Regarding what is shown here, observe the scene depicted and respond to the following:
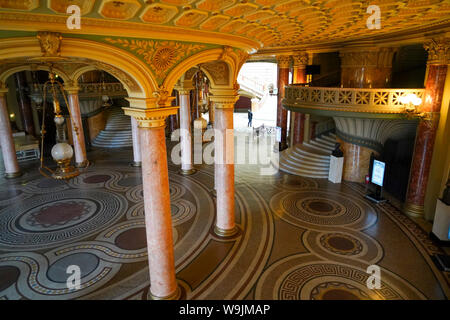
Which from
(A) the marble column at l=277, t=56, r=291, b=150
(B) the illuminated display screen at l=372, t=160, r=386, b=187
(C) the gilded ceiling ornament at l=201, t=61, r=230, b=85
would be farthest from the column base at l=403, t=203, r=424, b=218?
(A) the marble column at l=277, t=56, r=291, b=150

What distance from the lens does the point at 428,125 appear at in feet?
26.4

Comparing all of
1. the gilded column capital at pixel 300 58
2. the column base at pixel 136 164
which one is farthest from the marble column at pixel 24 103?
the gilded column capital at pixel 300 58

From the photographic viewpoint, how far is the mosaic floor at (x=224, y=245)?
18.5 feet

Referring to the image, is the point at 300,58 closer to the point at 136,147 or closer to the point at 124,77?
the point at 136,147

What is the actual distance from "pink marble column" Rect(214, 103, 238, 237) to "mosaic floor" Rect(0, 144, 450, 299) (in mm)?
408

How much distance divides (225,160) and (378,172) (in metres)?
5.66

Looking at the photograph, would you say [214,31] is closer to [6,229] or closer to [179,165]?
[6,229]

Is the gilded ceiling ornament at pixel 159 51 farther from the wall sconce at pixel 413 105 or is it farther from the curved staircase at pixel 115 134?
the curved staircase at pixel 115 134

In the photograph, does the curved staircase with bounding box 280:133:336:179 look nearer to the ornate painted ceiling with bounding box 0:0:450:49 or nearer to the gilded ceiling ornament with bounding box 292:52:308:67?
the gilded ceiling ornament with bounding box 292:52:308:67

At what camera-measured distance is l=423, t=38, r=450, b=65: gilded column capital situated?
7449 mm

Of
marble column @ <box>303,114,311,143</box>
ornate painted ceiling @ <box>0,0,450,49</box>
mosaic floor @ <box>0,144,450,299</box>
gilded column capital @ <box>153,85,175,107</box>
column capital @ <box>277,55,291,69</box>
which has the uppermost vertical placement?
column capital @ <box>277,55,291,69</box>

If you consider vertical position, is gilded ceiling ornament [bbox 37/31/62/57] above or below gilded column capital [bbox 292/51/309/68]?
below

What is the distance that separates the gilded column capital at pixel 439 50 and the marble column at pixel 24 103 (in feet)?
60.7
